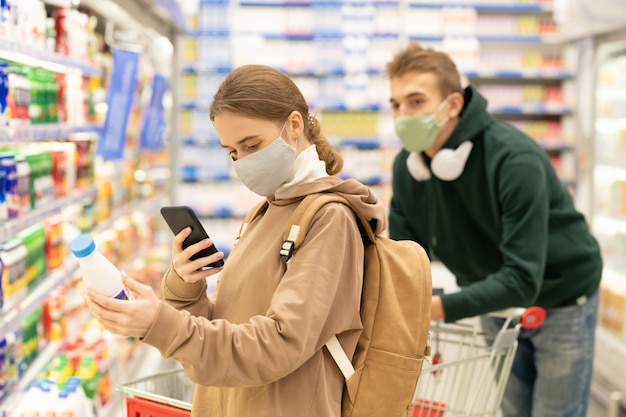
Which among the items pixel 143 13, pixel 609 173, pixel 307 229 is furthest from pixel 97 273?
pixel 609 173

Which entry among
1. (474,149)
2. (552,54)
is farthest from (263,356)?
(552,54)

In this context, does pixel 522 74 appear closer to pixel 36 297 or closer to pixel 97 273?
pixel 36 297

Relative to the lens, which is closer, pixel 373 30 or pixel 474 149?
pixel 474 149

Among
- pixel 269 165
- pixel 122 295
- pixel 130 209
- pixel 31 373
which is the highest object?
pixel 269 165

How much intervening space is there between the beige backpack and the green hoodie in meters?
0.78

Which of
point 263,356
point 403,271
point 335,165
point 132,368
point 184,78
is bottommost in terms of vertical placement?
point 132,368

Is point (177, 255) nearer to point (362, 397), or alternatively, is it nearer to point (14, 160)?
point (362, 397)

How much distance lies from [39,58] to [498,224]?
5.96 ft

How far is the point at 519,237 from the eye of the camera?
2420 millimetres

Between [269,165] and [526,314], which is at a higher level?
[269,165]

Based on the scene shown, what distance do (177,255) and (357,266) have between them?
400 millimetres

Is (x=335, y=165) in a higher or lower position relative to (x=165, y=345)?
higher

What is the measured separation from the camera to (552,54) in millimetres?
7688

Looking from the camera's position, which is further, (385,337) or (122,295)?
(385,337)
